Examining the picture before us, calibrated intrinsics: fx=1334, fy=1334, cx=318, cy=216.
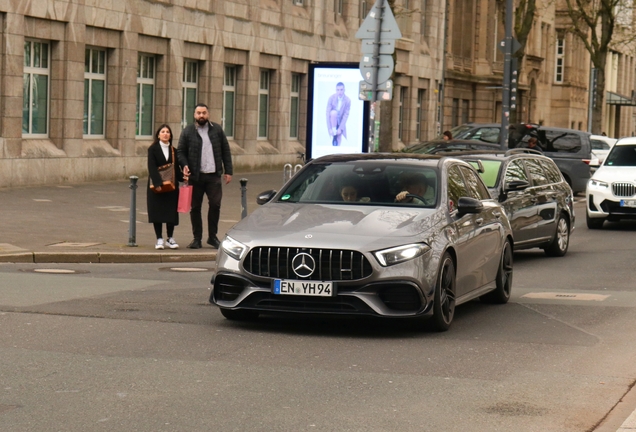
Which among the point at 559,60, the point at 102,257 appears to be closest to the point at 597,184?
the point at 102,257

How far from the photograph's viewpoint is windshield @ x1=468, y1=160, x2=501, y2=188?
17.1 metres

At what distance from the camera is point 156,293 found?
12.6 m

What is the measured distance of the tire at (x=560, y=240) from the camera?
1825 centimetres

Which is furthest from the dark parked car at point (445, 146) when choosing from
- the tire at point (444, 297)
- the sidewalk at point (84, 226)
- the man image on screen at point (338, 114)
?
the tire at point (444, 297)

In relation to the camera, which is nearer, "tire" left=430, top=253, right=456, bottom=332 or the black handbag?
"tire" left=430, top=253, right=456, bottom=332

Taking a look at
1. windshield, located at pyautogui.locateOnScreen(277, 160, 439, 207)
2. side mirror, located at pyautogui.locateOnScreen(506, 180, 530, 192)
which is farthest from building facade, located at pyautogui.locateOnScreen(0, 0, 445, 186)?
windshield, located at pyautogui.locateOnScreen(277, 160, 439, 207)

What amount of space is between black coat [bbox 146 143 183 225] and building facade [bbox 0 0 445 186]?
10771 mm

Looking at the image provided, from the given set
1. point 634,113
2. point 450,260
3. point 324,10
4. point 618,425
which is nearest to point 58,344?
point 450,260

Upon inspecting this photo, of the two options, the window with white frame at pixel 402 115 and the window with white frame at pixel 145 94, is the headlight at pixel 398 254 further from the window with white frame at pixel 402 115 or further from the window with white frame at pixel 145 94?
the window with white frame at pixel 402 115

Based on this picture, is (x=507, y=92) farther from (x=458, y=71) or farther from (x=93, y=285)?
(x=458, y=71)

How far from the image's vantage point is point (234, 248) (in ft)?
33.5

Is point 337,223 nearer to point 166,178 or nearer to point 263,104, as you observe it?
point 166,178

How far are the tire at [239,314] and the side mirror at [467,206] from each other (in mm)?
1920

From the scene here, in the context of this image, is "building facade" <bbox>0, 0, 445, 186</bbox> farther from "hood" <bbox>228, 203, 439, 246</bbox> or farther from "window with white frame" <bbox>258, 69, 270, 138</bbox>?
"hood" <bbox>228, 203, 439, 246</bbox>
